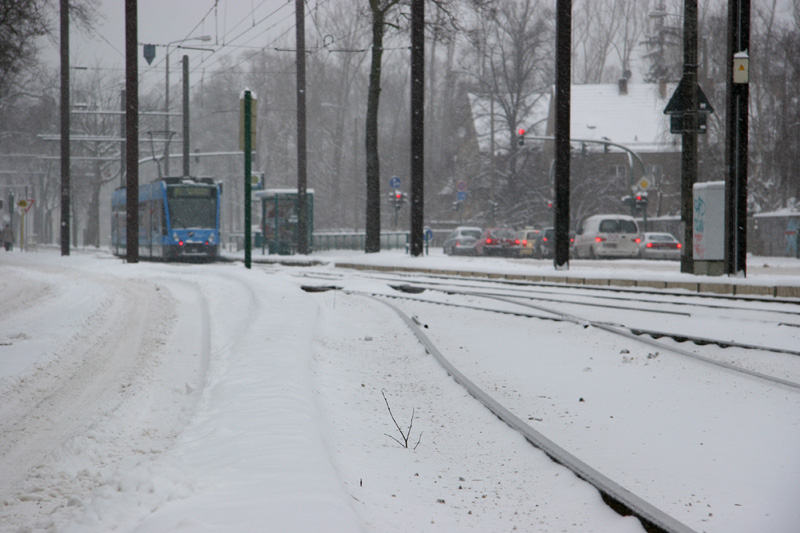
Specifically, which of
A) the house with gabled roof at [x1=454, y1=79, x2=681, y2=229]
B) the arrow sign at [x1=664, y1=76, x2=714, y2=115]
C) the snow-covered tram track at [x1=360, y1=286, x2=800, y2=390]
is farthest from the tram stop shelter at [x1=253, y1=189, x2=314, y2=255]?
the snow-covered tram track at [x1=360, y1=286, x2=800, y2=390]

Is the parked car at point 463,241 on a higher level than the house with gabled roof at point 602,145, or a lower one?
lower

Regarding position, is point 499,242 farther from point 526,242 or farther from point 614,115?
point 614,115

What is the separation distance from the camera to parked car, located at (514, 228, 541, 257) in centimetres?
3825

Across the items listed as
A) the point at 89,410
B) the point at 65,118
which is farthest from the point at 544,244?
the point at 89,410

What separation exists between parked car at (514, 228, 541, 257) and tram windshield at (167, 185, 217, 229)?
1394 centimetres

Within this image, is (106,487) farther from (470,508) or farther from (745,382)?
(745,382)

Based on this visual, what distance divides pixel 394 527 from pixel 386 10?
26125mm

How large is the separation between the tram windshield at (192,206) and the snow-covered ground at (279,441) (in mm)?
20522

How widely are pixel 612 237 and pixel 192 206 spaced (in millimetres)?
15319

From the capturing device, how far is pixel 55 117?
2061 inches

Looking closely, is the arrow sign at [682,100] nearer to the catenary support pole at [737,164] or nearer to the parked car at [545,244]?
the catenary support pole at [737,164]

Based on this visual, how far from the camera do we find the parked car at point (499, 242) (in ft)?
125

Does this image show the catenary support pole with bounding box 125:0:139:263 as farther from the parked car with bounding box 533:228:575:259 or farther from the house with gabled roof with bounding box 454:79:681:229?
the house with gabled roof with bounding box 454:79:681:229

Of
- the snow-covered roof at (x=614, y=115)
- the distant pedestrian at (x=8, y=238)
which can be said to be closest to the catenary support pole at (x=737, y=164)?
the distant pedestrian at (x=8, y=238)
